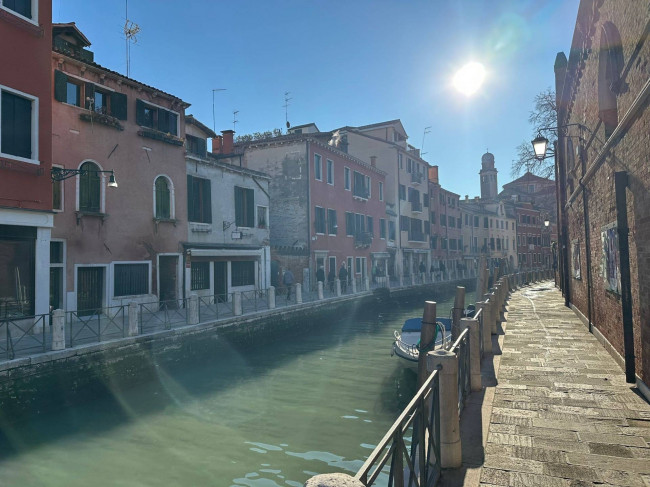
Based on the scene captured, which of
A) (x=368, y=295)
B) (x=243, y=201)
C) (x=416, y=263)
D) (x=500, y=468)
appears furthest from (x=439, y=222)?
(x=500, y=468)

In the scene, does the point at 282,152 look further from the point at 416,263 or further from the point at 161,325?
the point at 416,263

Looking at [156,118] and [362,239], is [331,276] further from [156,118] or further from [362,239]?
[156,118]

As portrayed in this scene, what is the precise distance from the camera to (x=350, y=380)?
1152cm

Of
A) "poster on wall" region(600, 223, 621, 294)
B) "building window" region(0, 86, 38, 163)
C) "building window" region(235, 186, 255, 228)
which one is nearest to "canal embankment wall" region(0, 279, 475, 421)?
"building window" region(0, 86, 38, 163)

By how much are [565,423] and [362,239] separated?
85.1ft

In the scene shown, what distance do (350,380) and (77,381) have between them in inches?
246

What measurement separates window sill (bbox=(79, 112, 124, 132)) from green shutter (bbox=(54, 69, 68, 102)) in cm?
70

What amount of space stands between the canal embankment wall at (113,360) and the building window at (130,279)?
3.48m

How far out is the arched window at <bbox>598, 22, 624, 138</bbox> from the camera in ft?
22.4

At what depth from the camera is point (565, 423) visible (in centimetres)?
489

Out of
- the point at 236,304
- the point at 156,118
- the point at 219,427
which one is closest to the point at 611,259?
the point at 219,427

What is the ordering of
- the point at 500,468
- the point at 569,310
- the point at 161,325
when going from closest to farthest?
the point at 500,468 < the point at 161,325 < the point at 569,310

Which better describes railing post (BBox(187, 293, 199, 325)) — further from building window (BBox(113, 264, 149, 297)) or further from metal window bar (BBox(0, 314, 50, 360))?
metal window bar (BBox(0, 314, 50, 360))

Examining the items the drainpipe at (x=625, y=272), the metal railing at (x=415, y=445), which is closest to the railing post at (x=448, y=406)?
the metal railing at (x=415, y=445)
